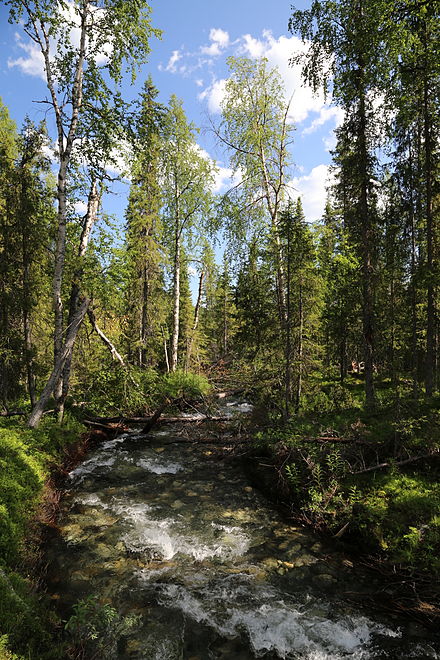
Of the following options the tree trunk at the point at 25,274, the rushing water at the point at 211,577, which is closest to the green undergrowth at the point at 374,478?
the rushing water at the point at 211,577

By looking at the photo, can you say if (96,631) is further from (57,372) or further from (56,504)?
(57,372)

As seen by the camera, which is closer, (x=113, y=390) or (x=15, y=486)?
(x=15, y=486)

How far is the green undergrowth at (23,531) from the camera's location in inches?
144

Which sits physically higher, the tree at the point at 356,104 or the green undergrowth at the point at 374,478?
the tree at the point at 356,104

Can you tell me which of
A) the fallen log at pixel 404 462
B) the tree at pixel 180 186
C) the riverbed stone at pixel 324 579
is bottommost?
the riverbed stone at pixel 324 579

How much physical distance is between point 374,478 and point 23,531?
270 inches

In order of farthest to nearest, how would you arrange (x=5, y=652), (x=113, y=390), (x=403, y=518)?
(x=113, y=390), (x=403, y=518), (x=5, y=652)

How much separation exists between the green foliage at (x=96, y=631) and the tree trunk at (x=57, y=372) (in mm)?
5817

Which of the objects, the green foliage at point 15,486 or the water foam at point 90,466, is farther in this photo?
the water foam at point 90,466

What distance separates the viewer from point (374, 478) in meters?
7.21

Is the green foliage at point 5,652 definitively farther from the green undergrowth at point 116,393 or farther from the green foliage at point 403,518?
the green undergrowth at point 116,393

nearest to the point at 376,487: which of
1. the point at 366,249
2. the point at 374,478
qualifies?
the point at 374,478

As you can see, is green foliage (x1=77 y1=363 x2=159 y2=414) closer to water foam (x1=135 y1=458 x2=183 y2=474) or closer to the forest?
the forest

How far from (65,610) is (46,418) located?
653 centimetres
